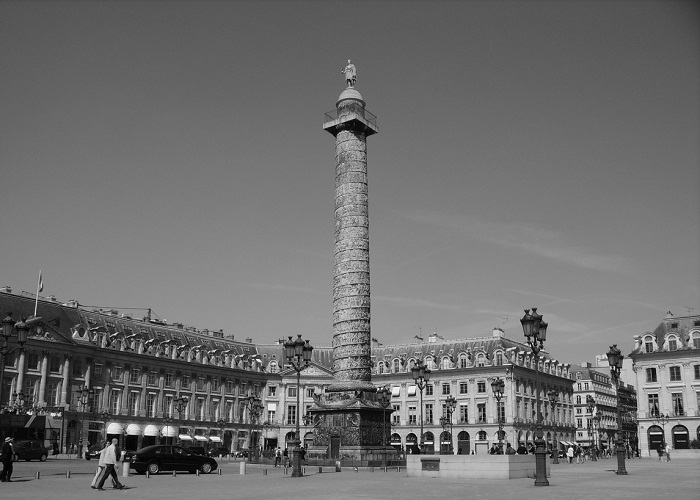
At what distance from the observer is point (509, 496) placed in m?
15.6

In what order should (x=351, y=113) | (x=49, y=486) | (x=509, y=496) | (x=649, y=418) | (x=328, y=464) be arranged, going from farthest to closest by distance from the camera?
(x=649, y=418) → (x=351, y=113) → (x=328, y=464) → (x=49, y=486) → (x=509, y=496)

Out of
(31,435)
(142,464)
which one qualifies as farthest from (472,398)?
(142,464)

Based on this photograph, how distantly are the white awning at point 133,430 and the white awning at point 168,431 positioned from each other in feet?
6.94

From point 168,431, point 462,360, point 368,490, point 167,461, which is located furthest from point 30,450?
point 462,360

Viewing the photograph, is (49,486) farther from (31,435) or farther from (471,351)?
(471,351)

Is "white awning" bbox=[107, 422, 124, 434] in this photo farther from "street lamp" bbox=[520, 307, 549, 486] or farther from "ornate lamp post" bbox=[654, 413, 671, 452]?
"street lamp" bbox=[520, 307, 549, 486]

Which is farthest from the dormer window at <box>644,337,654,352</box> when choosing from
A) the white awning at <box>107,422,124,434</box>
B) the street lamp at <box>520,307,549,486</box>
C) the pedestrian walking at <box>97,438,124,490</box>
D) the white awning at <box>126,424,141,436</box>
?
the pedestrian walking at <box>97,438,124,490</box>

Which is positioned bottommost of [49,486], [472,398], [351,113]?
[49,486]

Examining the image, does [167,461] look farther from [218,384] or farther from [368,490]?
[218,384]

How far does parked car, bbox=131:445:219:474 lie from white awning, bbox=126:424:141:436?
36.5m

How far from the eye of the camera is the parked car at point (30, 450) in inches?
1529

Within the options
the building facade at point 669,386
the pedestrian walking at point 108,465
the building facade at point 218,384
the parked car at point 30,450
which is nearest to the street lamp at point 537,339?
the pedestrian walking at point 108,465

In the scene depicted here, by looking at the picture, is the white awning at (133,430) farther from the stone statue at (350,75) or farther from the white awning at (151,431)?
the stone statue at (350,75)

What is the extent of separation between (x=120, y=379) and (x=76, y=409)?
513 cm
